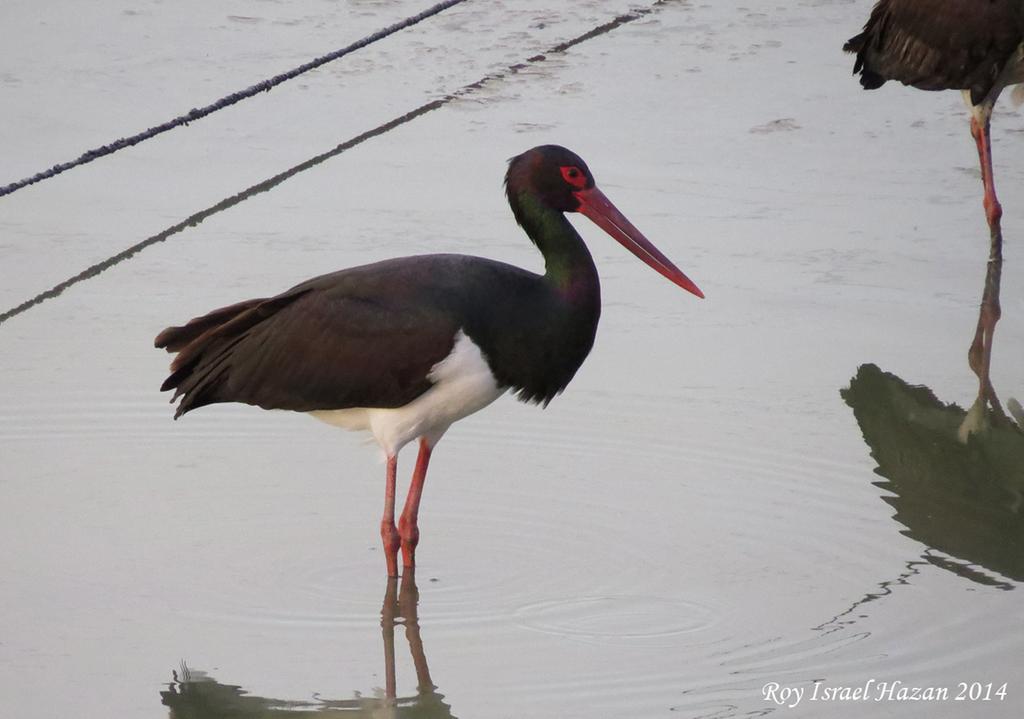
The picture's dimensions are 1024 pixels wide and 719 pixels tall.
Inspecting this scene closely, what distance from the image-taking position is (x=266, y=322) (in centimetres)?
580

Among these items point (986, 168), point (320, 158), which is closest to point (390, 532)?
point (320, 158)

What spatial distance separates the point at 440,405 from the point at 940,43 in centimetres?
471

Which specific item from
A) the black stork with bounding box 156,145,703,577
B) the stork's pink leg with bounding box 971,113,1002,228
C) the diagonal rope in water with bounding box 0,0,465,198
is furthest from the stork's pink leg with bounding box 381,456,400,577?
the stork's pink leg with bounding box 971,113,1002,228

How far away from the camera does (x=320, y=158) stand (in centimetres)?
923

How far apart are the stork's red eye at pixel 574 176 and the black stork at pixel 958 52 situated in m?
3.17

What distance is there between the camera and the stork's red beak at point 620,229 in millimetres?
5797

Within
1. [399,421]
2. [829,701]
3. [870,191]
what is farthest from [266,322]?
[870,191]

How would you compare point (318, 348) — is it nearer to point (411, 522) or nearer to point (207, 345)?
point (207, 345)

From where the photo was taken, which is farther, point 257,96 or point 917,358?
point 257,96

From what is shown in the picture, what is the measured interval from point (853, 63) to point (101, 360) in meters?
5.48

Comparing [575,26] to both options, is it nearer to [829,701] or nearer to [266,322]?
[266,322]

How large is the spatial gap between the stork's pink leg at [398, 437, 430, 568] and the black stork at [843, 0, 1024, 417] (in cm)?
360

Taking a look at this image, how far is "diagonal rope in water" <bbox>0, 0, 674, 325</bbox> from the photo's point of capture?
7.73 meters

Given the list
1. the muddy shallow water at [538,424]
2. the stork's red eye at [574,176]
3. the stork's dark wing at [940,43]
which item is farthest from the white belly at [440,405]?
the stork's dark wing at [940,43]
